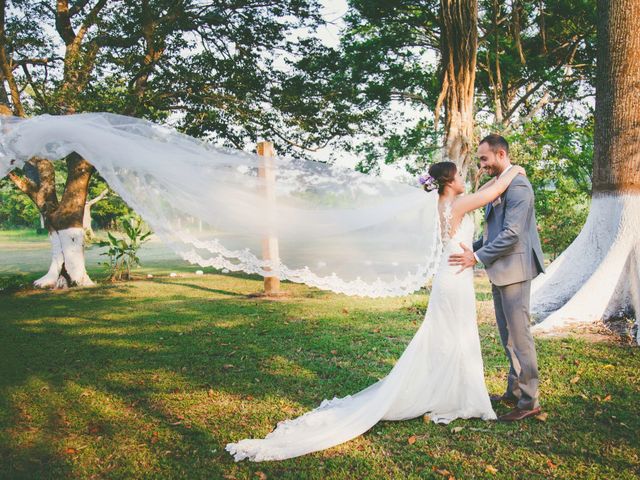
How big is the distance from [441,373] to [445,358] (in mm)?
131

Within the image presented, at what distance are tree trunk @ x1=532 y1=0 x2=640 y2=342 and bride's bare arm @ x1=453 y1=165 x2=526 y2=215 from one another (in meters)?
3.56

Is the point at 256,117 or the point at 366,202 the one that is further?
the point at 256,117

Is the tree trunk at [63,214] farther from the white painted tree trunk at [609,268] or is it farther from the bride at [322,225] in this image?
the white painted tree trunk at [609,268]

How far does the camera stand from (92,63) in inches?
460

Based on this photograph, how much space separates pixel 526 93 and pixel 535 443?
66.4ft

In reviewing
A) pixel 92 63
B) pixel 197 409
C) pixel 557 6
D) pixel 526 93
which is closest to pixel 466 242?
pixel 197 409

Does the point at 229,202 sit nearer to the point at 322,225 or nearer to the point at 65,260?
the point at 322,225

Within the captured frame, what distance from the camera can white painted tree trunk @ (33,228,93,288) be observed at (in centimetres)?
1236

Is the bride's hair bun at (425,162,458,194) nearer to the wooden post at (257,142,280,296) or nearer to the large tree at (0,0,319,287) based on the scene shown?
the wooden post at (257,142,280,296)

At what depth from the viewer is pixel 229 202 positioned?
467cm

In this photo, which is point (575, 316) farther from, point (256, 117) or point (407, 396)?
point (256, 117)

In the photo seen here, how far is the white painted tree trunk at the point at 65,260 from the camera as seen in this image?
12359 millimetres

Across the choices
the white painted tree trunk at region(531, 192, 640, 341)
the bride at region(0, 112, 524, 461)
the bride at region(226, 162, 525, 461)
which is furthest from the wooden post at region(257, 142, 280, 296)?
the white painted tree trunk at region(531, 192, 640, 341)

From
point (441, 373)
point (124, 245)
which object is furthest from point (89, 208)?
point (441, 373)
